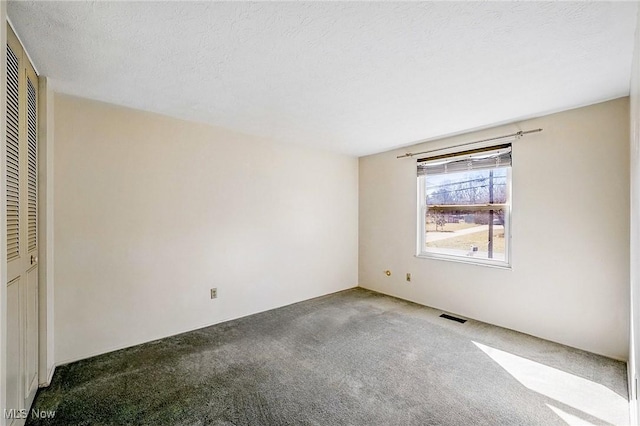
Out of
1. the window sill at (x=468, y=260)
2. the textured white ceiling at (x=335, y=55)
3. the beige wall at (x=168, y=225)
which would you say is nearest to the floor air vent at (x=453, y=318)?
the window sill at (x=468, y=260)

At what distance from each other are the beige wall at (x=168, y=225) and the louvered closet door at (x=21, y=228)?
452 mm

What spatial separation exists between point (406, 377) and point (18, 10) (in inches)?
125

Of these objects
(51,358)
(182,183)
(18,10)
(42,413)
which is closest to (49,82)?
(18,10)

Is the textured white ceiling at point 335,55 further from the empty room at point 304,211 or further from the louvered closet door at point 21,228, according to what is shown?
the louvered closet door at point 21,228

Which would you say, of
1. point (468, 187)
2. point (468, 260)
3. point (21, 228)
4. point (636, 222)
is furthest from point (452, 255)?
point (21, 228)

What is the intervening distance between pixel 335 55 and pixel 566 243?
273cm

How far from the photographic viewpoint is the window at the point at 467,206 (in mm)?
3346

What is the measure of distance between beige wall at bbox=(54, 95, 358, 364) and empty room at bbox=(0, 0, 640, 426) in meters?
0.02

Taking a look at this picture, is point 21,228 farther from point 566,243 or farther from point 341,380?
point 566,243

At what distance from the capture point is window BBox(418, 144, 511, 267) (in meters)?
3.35

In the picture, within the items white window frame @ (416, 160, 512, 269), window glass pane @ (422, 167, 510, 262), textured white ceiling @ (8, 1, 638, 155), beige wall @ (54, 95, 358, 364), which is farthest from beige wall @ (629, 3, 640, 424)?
beige wall @ (54, 95, 358, 364)

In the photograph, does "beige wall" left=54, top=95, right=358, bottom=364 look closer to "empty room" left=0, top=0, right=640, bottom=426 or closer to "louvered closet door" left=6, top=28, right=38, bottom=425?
"empty room" left=0, top=0, right=640, bottom=426

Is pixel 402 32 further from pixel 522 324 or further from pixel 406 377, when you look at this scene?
pixel 522 324

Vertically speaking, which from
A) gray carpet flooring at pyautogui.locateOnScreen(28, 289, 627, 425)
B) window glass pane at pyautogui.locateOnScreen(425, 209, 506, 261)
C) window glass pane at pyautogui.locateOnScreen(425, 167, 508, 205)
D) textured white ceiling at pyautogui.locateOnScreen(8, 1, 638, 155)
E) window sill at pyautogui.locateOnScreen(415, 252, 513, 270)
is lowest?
gray carpet flooring at pyautogui.locateOnScreen(28, 289, 627, 425)
